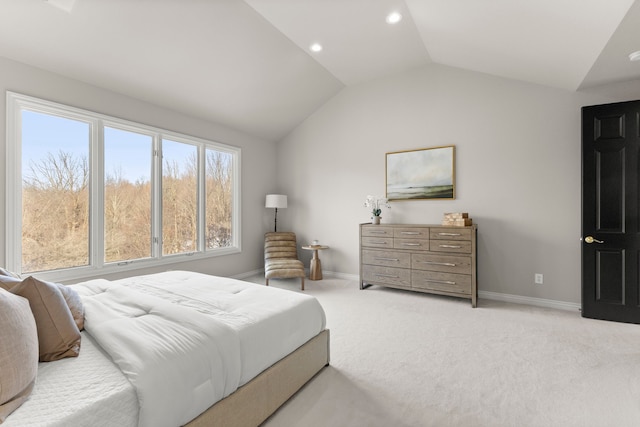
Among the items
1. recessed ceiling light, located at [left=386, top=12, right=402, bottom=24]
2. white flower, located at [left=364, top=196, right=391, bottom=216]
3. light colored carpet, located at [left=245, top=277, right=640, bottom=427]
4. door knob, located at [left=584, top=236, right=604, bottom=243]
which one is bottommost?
light colored carpet, located at [left=245, top=277, right=640, bottom=427]

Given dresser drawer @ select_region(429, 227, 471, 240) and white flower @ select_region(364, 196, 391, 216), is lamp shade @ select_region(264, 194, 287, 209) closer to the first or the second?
white flower @ select_region(364, 196, 391, 216)

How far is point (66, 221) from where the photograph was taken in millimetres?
3158

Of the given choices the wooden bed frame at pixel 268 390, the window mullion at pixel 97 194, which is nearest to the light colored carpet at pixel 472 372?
the wooden bed frame at pixel 268 390

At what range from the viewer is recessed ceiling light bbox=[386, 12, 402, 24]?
3.18 metres

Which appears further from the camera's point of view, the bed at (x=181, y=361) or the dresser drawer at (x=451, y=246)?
the dresser drawer at (x=451, y=246)

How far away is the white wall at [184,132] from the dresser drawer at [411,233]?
100 inches

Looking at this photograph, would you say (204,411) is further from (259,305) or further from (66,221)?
(66,221)

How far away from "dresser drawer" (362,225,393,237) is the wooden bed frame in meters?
2.28

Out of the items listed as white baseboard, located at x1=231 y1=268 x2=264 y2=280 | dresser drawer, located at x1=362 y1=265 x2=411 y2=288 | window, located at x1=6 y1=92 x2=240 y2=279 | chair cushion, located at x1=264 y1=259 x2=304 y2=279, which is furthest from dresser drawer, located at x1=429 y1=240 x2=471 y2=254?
window, located at x1=6 y1=92 x2=240 y2=279

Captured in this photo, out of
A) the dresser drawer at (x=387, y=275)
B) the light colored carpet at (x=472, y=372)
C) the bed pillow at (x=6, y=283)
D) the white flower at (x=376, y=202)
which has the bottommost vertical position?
the light colored carpet at (x=472, y=372)

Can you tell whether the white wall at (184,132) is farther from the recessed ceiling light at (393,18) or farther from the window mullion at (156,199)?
the recessed ceiling light at (393,18)

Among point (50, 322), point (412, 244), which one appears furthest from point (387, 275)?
point (50, 322)

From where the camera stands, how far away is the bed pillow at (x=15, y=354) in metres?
0.93

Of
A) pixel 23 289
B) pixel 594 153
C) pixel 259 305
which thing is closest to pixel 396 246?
pixel 594 153
